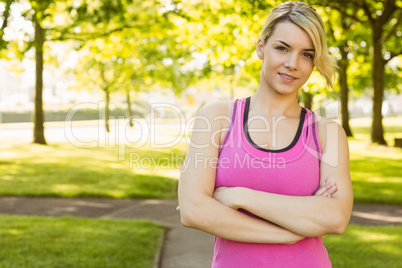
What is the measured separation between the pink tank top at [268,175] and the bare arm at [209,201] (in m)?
0.05

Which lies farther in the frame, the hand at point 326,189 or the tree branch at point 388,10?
the tree branch at point 388,10

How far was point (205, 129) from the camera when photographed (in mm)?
2133

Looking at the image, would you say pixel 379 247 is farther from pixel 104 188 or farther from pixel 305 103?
pixel 305 103

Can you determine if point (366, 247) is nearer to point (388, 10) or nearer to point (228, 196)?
point (228, 196)

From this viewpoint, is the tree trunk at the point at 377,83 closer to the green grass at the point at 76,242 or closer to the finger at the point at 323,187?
the green grass at the point at 76,242

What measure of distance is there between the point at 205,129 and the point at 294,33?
558mm

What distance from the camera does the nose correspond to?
2.10 meters

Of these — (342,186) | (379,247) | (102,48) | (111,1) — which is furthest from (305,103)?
(342,186)

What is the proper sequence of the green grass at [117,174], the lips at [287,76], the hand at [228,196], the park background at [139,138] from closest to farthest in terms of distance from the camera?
the hand at [228,196] < the lips at [287,76] < the park background at [139,138] < the green grass at [117,174]

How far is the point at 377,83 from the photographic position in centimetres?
2031

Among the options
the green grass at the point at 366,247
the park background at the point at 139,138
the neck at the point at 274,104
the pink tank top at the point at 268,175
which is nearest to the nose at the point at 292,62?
the neck at the point at 274,104

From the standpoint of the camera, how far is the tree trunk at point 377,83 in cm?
1947

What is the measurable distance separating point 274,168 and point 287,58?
0.48 metres

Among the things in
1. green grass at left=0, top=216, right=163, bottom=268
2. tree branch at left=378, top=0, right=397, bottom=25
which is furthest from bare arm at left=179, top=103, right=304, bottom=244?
tree branch at left=378, top=0, right=397, bottom=25
